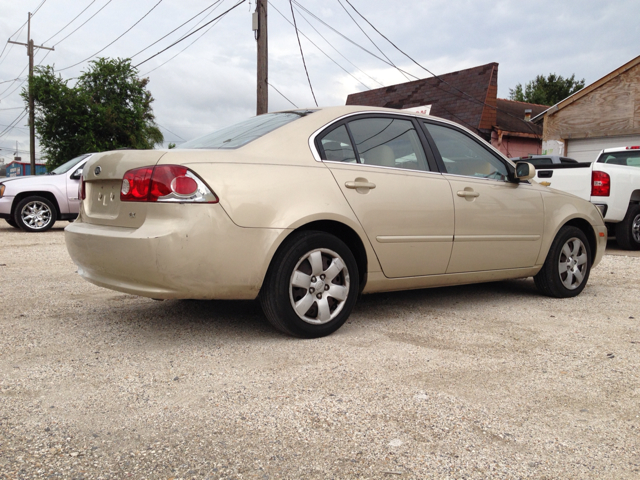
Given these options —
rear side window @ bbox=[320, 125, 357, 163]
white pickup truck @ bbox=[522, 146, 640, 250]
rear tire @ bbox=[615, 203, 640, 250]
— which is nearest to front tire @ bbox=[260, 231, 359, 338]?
rear side window @ bbox=[320, 125, 357, 163]

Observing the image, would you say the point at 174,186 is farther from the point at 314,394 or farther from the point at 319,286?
the point at 314,394

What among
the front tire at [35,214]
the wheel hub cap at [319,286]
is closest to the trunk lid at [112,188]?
the wheel hub cap at [319,286]

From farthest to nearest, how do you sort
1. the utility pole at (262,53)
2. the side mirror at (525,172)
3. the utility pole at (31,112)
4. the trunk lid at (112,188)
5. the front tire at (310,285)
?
the utility pole at (31,112)
the utility pole at (262,53)
the side mirror at (525,172)
the front tire at (310,285)
the trunk lid at (112,188)

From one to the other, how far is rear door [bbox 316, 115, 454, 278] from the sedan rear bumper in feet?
2.49

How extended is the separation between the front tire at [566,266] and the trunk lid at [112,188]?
3.66 m

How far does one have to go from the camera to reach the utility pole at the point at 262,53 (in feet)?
45.0

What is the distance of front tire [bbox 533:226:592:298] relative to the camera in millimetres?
5254

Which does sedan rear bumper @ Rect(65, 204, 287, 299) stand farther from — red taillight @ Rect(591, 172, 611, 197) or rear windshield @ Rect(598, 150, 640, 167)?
rear windshield @ Rect(598, 150, 640, 167)

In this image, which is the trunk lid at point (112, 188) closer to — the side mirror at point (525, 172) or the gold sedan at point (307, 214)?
the gold sedan at point (307, 214)

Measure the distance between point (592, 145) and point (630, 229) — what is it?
11189 millimetres

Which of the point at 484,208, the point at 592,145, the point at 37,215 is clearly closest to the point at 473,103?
the point at 592,145

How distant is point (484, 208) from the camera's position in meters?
4.61

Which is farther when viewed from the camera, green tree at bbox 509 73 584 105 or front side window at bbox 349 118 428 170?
→ green tree at bbox 509 73 584 105

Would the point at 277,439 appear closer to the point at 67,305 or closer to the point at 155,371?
the point at 155,371
